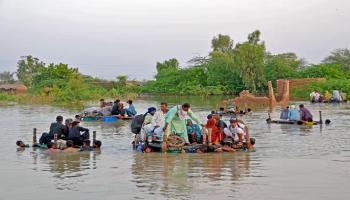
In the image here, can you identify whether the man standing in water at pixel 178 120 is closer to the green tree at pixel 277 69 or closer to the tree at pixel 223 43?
the green tree at pixel 277 69

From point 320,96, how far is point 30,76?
47.6 m

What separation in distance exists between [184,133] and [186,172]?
10.4 feet

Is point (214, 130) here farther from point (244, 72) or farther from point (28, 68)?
point (28, 68)

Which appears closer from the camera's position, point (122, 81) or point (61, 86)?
point (61, 86)

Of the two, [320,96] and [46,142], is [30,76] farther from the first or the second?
[46,142]

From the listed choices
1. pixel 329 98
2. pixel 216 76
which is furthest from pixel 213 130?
pixel 216 76

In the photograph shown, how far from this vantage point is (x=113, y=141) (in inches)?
776

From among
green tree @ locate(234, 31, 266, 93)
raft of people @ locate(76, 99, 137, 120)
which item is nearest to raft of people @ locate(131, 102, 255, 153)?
raft of people @ locate(76, 99, 137, 120)

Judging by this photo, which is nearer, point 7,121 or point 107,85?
point 7,121

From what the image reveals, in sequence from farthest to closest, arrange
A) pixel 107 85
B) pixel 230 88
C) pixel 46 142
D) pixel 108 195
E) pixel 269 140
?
pixel 107 85, pixel 230 88, pixel 269 140, pixel 46 142, pixel 108 195

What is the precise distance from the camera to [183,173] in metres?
12.4

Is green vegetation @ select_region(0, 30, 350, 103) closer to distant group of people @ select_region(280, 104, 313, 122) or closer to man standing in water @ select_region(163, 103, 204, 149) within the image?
distant group of people @ select_region(280, 104, 313, 122)

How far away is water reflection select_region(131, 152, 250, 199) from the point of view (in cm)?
1073

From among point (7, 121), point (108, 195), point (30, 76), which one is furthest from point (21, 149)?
point (30, 76)
